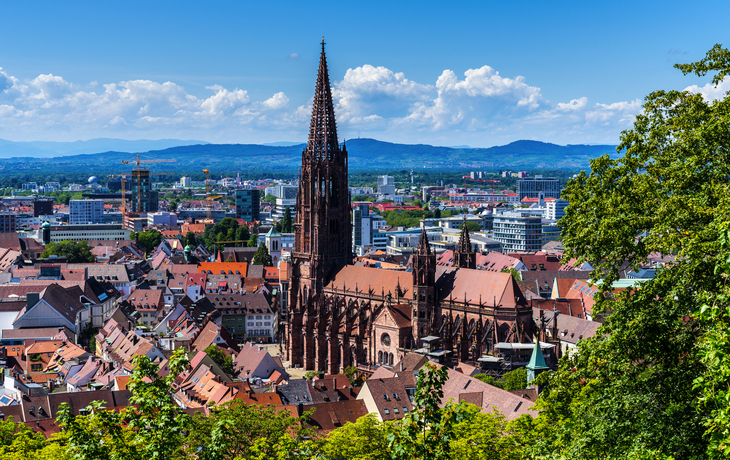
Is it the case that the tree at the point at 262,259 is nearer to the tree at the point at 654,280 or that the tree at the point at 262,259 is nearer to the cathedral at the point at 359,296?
the cathedral at the point at 359,296

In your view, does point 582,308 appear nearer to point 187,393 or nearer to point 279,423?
point 187,393

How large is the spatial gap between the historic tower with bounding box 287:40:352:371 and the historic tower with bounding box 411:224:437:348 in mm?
13901

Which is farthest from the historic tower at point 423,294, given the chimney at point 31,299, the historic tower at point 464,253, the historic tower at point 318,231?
the chimney at point 31,299

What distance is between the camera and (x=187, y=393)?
70.8 m

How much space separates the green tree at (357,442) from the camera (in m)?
42.7

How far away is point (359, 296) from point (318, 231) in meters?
10.4

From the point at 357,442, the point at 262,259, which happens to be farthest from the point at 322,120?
the point at 262,259

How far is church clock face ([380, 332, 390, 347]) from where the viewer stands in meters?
88.0

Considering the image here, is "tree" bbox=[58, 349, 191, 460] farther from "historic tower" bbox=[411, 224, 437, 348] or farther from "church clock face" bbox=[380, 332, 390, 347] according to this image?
"church clock face" bbox=[380, 332, 390, 347]

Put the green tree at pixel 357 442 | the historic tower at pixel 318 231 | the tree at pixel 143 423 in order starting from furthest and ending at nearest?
1. the historic tower at pixel 318 231
2. the green tree at pixel 357 442
3. the tree at pixel 143 423

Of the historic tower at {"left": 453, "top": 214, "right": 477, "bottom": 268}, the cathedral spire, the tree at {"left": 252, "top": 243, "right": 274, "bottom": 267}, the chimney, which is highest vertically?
the cathedral spire

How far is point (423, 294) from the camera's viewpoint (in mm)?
86812

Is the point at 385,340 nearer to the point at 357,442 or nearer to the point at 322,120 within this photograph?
the point at 322,120

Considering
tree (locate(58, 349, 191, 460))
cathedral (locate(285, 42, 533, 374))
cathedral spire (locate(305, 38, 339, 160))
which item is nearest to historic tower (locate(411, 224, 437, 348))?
cathedral (locate(285, 42, 533, 374))
